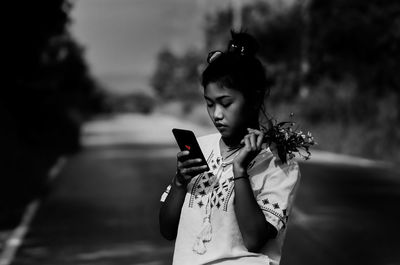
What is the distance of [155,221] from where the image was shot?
480 inches

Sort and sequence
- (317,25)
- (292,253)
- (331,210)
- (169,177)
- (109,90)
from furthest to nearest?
(109,90) → (317,25) → (169,177) → (331,210) → (292,253)

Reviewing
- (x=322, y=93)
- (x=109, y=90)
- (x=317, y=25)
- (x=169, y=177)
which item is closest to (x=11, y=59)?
(x=169, y=177)

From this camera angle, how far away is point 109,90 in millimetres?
142875

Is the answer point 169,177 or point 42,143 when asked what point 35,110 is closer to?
point 42,143

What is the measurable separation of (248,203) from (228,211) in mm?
107

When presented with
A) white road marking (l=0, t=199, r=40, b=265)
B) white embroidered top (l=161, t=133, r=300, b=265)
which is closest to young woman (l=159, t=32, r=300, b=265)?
white embroidered top (l=161, t=133, r=300, b=265)


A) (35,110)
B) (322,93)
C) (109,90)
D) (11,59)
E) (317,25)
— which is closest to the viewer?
(11,59)

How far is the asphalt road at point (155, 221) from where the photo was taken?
9430 mm

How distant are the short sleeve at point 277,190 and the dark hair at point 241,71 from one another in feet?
0.81

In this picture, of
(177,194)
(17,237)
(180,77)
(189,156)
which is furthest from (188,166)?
(180,77)

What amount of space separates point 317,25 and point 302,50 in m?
1.75

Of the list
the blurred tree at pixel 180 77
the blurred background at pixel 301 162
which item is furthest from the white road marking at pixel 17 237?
the blurred tree at pixel 180 77

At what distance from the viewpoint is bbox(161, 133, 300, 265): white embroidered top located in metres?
2.74

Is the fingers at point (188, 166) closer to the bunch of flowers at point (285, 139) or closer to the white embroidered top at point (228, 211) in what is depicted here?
the white embroidered top at point (228, 211)
